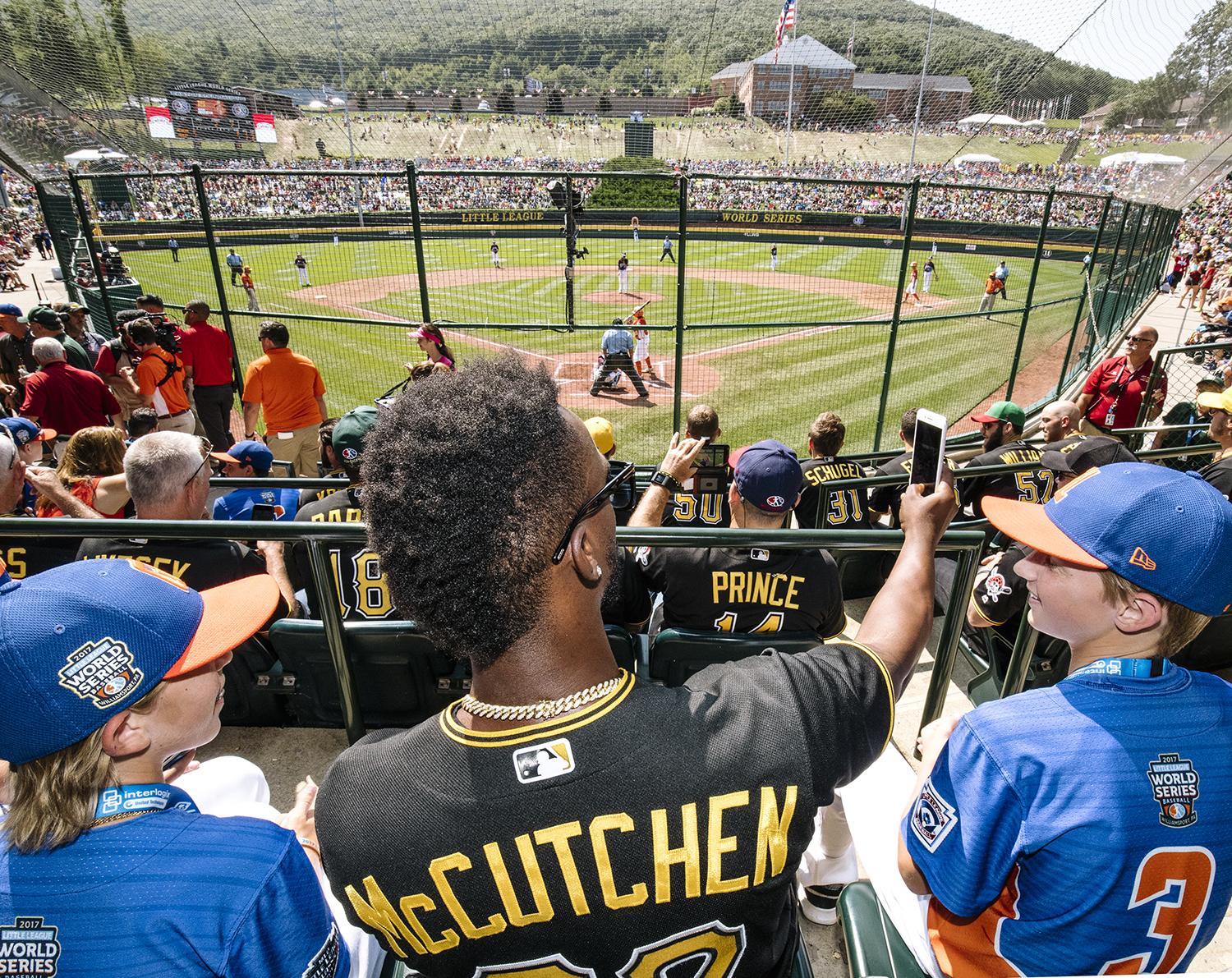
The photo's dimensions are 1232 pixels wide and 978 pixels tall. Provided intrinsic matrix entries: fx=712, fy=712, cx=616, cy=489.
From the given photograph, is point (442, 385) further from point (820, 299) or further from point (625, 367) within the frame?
point (820, 299)

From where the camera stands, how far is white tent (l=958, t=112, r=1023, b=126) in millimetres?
16242

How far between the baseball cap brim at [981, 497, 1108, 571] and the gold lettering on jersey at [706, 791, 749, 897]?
1109mm

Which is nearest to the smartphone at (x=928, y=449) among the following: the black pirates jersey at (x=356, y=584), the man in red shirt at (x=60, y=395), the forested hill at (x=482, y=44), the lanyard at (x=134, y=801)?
the lanyard at (x=134, y=801)

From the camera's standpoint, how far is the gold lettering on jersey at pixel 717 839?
3.76 ft

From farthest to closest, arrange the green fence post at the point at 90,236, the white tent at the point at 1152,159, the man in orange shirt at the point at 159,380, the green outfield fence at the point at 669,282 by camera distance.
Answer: the white tent at the point at 1152,159
the green outfield fence at the point at 669,282
the green fence post at the point at 90,236
the man in orange shirt at the point at 159,380

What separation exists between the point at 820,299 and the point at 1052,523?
61.8 ft

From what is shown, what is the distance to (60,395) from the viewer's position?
22.6 feet

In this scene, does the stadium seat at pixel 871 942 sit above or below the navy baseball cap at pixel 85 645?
below

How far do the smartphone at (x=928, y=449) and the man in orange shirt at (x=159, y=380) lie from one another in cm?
831

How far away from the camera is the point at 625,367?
1288cm

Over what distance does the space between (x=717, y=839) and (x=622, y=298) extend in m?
20.5

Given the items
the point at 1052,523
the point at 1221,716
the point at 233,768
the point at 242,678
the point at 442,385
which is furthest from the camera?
the point at 242,678

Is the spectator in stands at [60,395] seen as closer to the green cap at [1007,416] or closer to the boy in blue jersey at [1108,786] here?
the boy in blue jersey at [1108,786]

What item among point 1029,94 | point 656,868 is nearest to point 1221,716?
point 656,868
